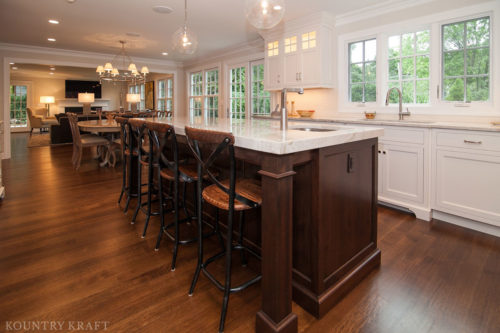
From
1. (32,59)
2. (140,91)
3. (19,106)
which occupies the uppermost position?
(140,91)

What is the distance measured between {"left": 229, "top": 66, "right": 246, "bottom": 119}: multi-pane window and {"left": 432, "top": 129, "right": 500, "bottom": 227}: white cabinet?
469 cm

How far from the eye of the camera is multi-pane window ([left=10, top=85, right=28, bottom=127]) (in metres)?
13.1

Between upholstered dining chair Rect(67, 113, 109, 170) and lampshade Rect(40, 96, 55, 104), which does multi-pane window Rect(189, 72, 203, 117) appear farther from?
lampshade Rect(40, 96, 55, 104)

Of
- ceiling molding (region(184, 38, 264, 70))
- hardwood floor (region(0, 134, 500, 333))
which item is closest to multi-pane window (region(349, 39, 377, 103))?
hardwood floor (region(0, 134, 500, 333))

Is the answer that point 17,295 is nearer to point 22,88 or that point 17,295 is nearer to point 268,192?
point 268,192

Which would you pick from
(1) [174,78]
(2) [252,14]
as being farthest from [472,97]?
(1) [174,78]

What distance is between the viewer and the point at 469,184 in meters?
2.67

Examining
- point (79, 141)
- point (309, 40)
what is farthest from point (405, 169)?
point (79, 141)

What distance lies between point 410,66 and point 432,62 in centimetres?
28

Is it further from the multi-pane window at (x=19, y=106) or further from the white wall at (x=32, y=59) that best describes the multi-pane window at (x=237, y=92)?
the multi-pane window at (x=19, y=106)

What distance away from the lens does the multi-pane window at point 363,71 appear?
4.13 meters

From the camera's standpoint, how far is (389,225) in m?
2.83

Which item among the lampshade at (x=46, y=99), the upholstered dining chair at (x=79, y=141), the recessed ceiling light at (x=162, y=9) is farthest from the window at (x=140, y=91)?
the recessed ceiling light at (x=162, y=9)

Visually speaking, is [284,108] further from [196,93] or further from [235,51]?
[196,93]
